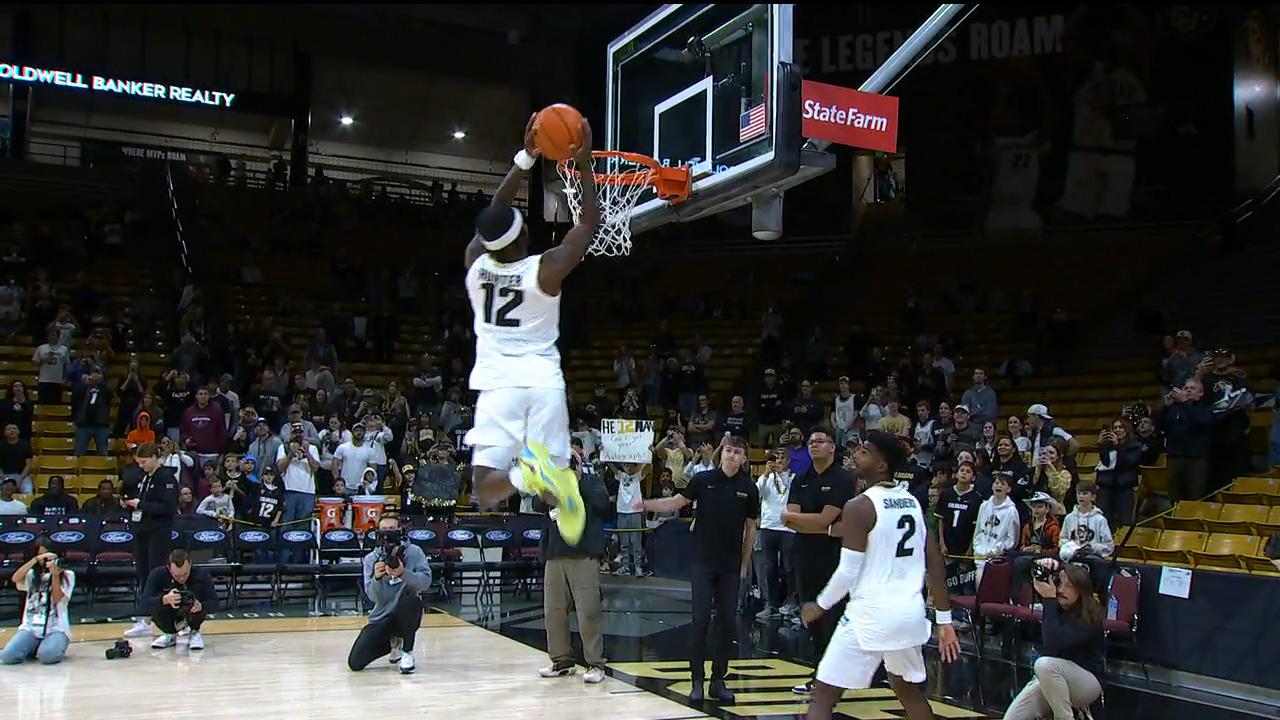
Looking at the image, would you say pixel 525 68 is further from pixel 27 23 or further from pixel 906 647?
pixel 906 647

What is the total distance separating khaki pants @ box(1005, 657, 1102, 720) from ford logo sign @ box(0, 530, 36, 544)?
9.40 meters

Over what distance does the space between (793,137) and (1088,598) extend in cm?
346

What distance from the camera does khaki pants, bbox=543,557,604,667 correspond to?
859 cm

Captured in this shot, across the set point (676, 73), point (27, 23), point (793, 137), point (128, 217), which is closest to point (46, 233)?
point (128, 217)

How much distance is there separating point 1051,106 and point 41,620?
1950 cm

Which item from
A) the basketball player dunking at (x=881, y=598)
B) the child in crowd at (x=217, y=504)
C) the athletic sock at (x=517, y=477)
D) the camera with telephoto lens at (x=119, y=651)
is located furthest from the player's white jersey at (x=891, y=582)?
the child in crowd at (x=217, y=504)

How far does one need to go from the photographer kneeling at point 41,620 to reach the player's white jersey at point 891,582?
620cm

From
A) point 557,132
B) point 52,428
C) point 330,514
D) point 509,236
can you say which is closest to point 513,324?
point 509,236

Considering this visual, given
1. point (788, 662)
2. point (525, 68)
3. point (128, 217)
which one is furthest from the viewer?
point (525, 68)

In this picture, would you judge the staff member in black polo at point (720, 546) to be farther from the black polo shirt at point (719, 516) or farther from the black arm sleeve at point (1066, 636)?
the black arm sleeve at point (1066, 636)

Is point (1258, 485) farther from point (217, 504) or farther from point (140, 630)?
point (217, 504)

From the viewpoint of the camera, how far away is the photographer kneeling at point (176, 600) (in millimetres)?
9430

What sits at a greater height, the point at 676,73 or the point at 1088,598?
the point at 676,73

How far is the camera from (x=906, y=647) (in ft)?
18.5
